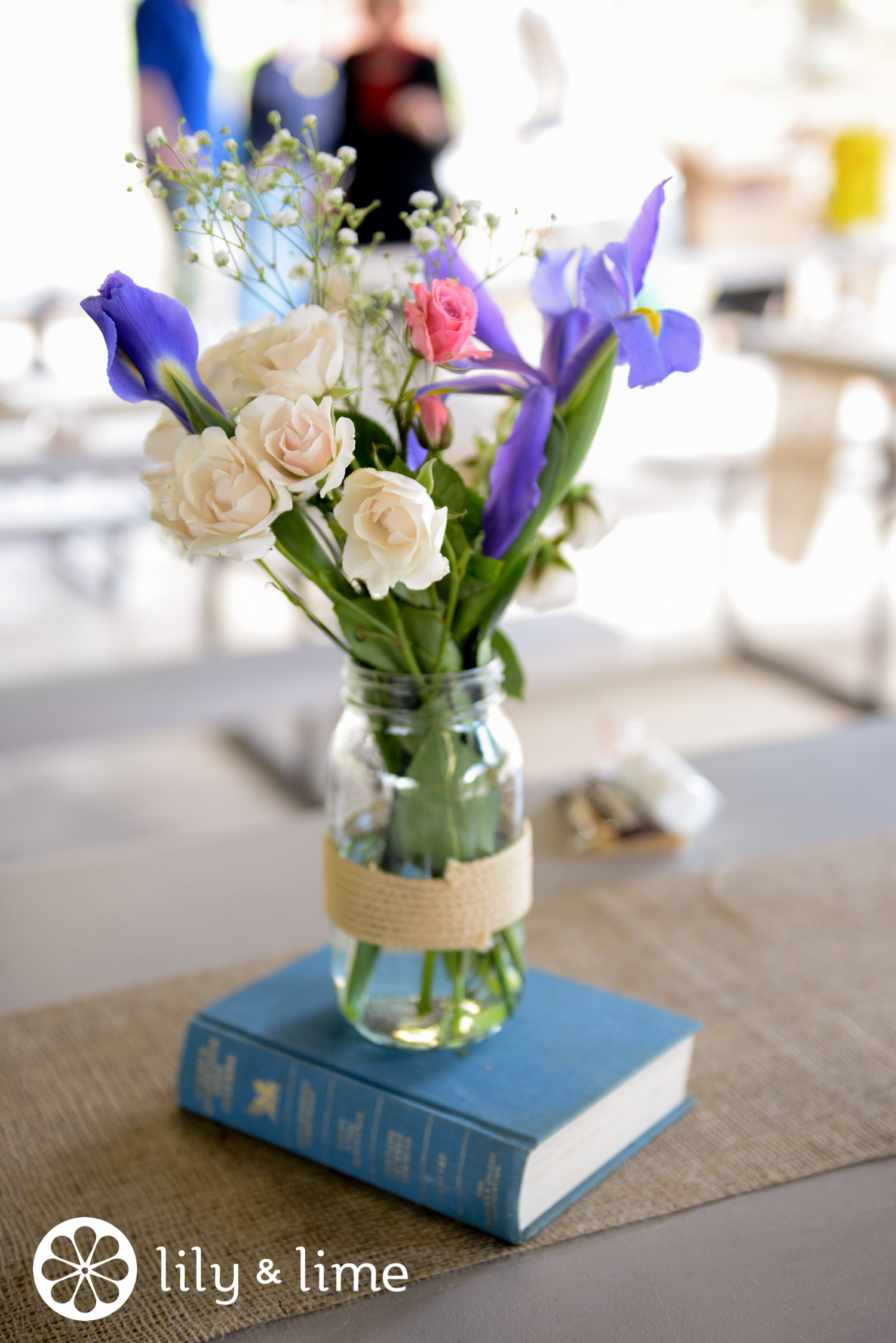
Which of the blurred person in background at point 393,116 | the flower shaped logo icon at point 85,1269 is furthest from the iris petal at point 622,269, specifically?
the blurred person in background at point 393,116

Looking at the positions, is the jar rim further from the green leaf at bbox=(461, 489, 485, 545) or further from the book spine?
the book spine

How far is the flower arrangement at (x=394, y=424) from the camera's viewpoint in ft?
1.75

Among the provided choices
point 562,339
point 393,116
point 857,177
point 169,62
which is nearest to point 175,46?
point 169,62

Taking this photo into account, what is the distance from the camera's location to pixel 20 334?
5.49 m

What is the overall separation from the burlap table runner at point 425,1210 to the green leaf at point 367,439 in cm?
34

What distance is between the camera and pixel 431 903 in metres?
0.63

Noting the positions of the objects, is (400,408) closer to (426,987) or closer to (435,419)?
(435,419)

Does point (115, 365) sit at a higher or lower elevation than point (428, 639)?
higher

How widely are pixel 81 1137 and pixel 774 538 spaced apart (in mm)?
2595

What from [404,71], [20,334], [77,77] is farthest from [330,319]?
[77,77]

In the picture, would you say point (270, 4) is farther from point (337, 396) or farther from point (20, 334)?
point (337, 396)

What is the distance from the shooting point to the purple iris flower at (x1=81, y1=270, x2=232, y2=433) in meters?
0.55

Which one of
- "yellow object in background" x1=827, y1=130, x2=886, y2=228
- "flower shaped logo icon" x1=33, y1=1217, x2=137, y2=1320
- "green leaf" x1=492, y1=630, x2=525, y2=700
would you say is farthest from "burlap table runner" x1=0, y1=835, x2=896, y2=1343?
"yellow object in background" x1=827, y1=130, x2=886, y2=228

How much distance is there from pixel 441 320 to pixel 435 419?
0.06 meters
